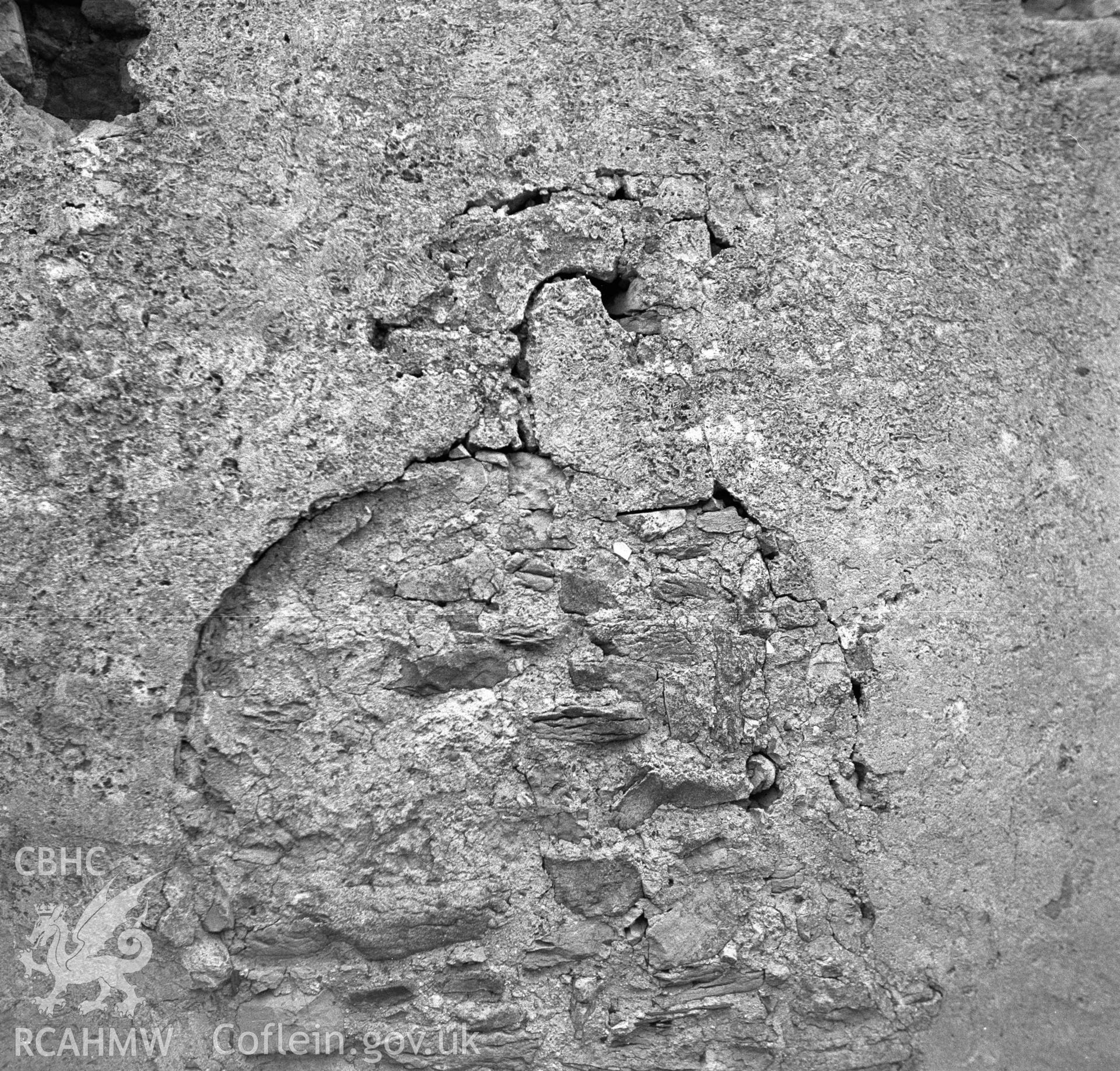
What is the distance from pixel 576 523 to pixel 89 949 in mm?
1069

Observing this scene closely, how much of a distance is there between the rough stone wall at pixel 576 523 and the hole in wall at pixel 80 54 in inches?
0.4

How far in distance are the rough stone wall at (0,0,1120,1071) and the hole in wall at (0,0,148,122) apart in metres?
0.01

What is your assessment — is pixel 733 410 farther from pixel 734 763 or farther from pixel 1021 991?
pixel 1021 991

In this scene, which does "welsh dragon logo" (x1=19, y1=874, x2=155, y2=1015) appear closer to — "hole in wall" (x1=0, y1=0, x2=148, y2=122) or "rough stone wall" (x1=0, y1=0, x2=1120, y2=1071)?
"rough stone wall" (x1=0, y1=0, x2=1120, y2=1071)

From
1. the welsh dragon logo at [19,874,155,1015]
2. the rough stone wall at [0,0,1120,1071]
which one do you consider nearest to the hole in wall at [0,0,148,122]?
the rough stone wall at [0,0,1120,1071]

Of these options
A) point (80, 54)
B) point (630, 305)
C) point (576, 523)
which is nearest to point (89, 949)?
point (576, 523)

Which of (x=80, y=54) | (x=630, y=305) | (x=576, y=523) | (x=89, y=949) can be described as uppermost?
(x=80, y=54)

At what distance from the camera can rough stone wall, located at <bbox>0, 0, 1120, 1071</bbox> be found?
1.37 metres

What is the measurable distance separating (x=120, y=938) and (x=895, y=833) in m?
1.37

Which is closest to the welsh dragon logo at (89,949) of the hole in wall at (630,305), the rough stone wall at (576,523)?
the rough stone wall at (576,523)

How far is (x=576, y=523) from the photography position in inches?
59.5

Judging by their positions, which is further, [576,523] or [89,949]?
[576,523]

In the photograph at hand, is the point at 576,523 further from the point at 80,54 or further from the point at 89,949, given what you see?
the point at 80,54

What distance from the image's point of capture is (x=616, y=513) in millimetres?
1521
